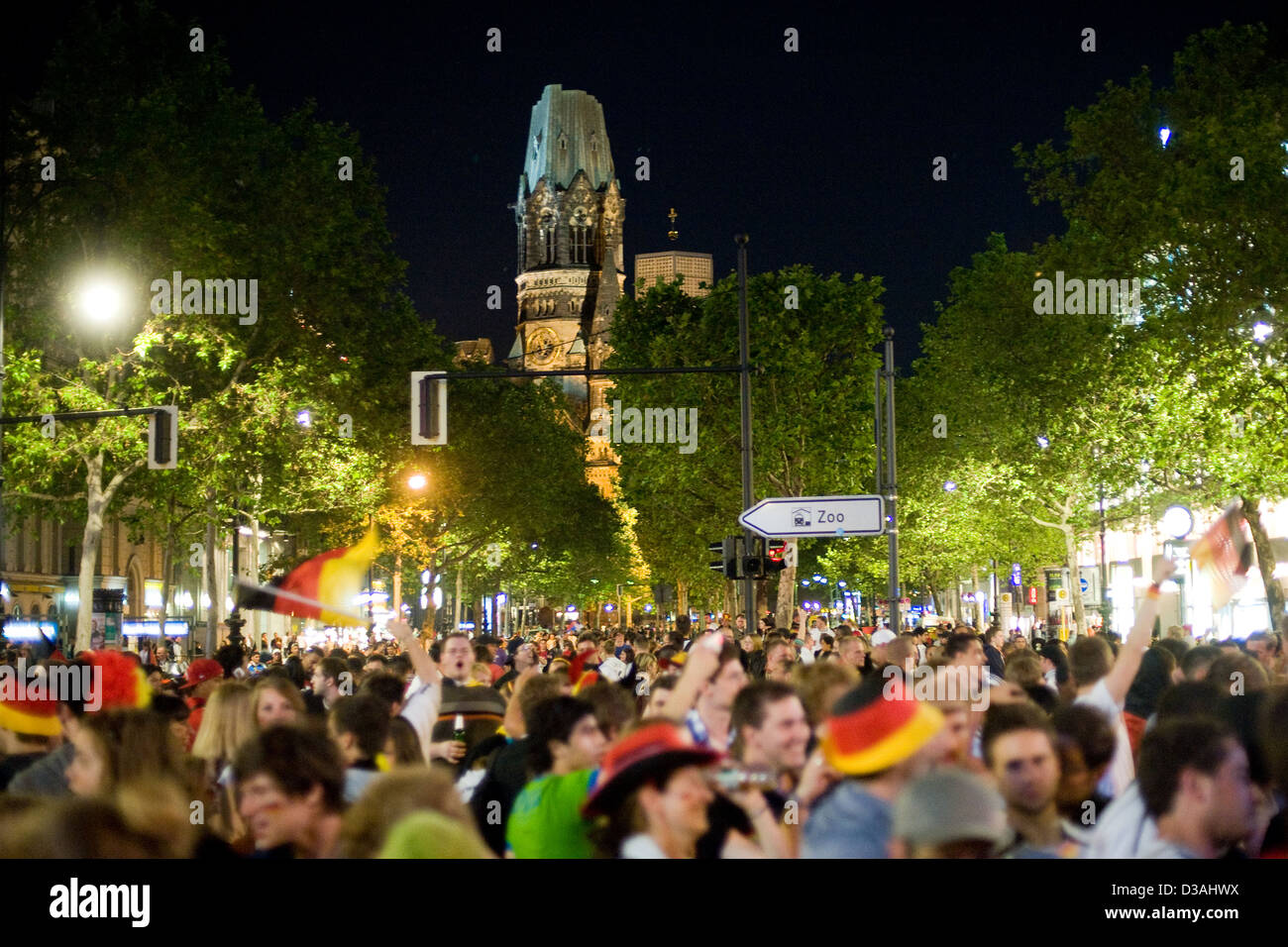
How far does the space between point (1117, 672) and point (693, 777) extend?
4037mm

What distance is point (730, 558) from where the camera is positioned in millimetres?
24281

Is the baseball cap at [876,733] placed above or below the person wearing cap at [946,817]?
above

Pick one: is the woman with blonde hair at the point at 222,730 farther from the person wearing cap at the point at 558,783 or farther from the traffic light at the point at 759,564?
the traffic light at the point at 759,564

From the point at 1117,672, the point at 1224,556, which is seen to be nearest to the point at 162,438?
the point at 1224,556

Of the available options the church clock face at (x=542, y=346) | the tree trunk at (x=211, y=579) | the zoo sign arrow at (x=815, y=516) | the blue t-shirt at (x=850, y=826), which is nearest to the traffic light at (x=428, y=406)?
the zoo sign arrow at (x=815, y=516)

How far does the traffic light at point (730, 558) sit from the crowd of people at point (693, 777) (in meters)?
14.2

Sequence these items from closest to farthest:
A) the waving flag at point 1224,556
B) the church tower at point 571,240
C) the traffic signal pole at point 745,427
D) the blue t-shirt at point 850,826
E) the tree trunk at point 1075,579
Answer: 1. the blue t-shirt at point 850,826
2. the waving flag at point 1224,556
3. the traffic signal pole at point 745,427
4. the tree trunk at point 1075,579
5. the church tower at point 571,240

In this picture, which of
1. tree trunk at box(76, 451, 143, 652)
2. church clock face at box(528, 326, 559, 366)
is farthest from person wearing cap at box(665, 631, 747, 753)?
church clock face at box(528, 326, 559, 366)

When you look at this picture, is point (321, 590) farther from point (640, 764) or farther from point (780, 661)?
point (640, 764)

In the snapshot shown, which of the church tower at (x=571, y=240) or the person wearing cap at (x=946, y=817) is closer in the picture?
the person wearing cap at (x=946, y=817)

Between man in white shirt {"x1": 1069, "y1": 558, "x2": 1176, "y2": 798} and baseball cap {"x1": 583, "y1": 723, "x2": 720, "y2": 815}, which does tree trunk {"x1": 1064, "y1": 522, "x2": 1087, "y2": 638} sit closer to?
man in white shirt {"x1": 1069, "y1": 558, "x2": 1176, "y2": 798}

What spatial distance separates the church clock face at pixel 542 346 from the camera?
7032 inches

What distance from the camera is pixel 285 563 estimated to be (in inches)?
2110

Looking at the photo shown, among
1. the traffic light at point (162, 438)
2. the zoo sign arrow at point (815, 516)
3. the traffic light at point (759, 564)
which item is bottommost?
the traffic light at point (759, 564)
